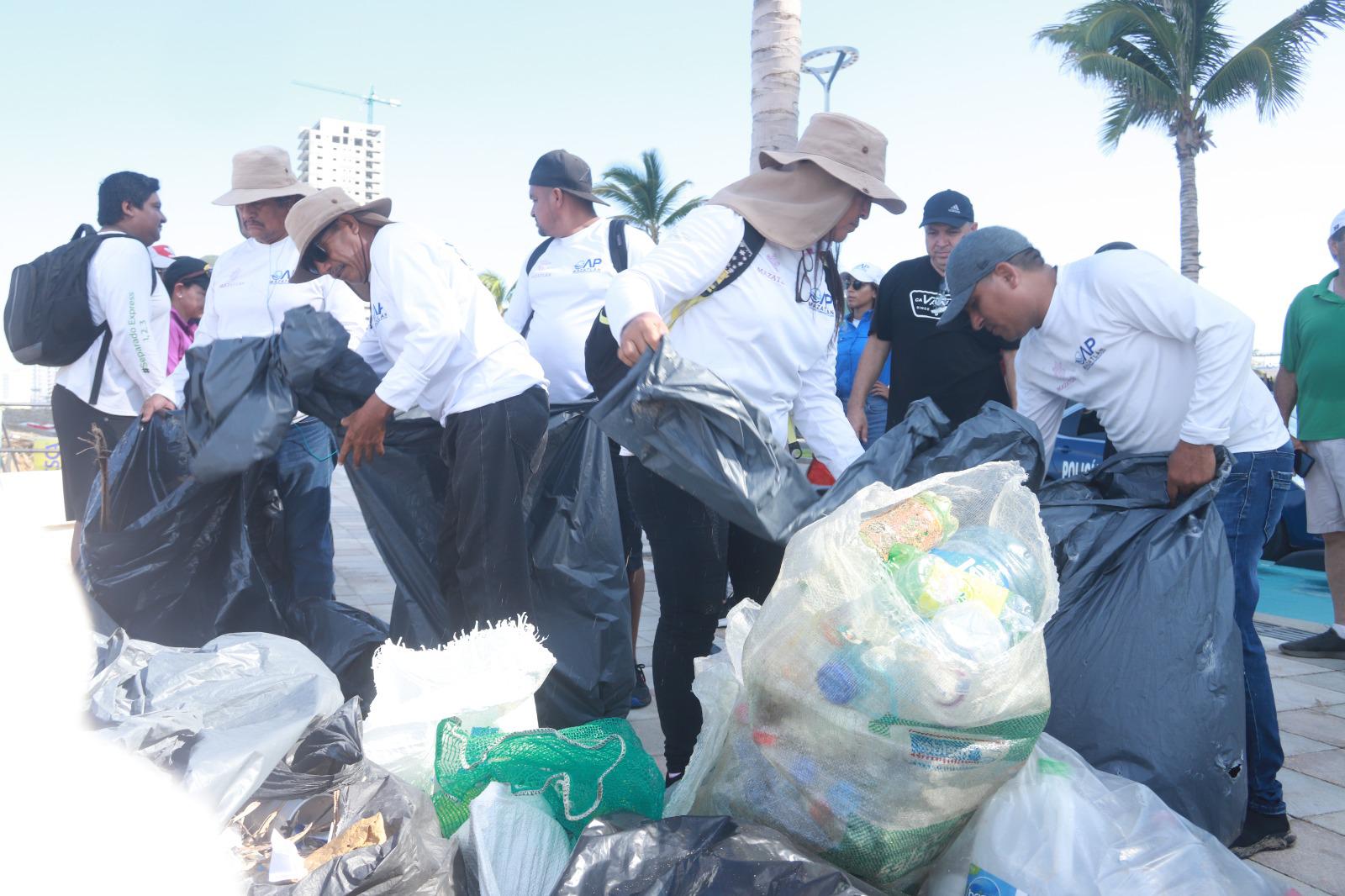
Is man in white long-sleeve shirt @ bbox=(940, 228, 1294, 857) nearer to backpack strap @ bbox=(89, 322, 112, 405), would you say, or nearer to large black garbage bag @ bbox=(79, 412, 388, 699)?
large black garbage bag @ bbox=(79, 412, 388, 699)

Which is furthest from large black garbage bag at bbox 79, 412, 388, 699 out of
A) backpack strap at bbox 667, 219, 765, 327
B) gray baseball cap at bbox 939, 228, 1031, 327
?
gray baseball cap at bbox 939, 228, 1031, 327

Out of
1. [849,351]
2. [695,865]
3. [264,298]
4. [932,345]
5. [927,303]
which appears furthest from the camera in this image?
[849,351]

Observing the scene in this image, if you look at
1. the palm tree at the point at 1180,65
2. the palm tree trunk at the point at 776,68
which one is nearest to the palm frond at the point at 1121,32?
the palm tree at the point at 1180,65

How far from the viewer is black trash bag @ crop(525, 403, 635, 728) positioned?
299 cm

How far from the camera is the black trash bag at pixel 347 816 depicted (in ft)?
5.29

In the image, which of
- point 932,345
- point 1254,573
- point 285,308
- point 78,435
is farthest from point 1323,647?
point 78,435

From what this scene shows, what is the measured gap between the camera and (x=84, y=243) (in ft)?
14.1

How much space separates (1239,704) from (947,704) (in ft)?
3.03

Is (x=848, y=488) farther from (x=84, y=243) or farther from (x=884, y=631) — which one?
(x=84, y=243)

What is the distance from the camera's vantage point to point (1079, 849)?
5.64 ft

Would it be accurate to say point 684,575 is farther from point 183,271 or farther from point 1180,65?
point 1180,65

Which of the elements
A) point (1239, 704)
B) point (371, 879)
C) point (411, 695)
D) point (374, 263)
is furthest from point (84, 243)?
point (1239, 704)

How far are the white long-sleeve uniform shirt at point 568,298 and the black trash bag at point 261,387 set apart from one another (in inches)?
28.6

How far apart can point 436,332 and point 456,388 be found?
19 centimetres
